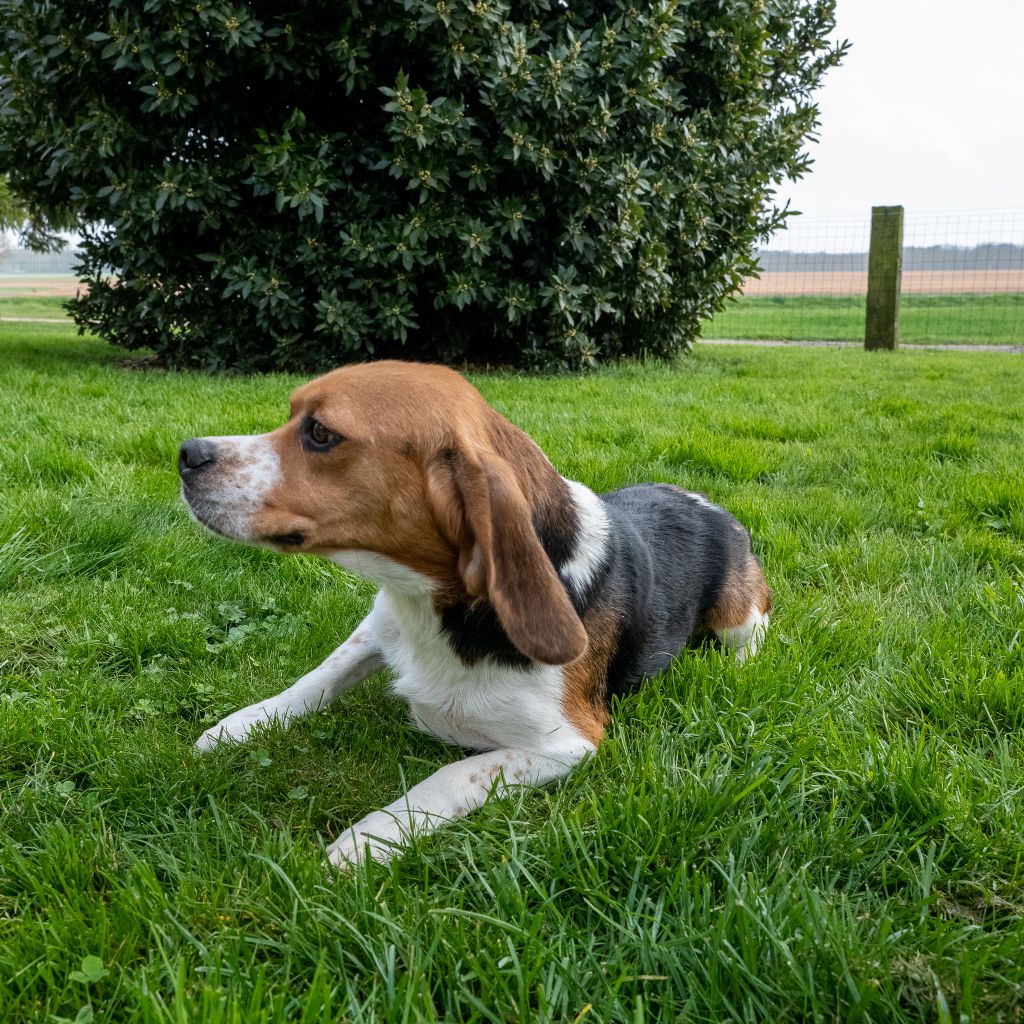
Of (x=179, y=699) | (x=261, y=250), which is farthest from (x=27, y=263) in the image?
(x=179, y=699)

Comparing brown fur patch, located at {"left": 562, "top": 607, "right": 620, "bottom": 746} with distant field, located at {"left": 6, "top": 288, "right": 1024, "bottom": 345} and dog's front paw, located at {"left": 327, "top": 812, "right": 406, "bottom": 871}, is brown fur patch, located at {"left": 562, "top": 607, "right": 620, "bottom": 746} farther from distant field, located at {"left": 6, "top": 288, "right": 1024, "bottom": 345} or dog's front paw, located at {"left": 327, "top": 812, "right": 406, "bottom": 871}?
distant field, located at {"left": 6, "top": 288, "right": 1024, "bottom": 345}

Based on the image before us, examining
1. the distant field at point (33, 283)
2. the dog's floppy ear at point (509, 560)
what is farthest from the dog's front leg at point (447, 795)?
the distant field at point (33, 283)

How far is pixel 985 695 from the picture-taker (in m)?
2.74

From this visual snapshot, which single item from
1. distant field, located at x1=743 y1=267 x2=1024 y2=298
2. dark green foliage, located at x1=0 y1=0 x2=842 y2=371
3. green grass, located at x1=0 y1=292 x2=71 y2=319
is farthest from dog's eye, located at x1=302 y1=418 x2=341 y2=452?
green grass, located at x1=0 y1=292 x2=71 y2=319

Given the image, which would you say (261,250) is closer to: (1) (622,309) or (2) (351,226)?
(2) (351,226)

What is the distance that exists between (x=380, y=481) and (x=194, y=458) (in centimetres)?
54

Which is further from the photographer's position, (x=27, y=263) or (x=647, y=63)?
(x=27, y=263)

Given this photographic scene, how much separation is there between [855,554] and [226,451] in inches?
111

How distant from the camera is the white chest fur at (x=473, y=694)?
250cm

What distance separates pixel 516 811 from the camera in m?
2.22

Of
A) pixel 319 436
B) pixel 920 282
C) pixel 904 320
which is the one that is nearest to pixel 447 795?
pixel 319 436

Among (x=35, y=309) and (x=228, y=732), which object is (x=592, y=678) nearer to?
(x=228, y=732)

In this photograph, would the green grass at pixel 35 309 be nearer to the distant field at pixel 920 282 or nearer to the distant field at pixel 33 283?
the distant field at pixel 33 283

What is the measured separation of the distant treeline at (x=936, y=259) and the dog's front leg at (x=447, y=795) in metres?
18.5
